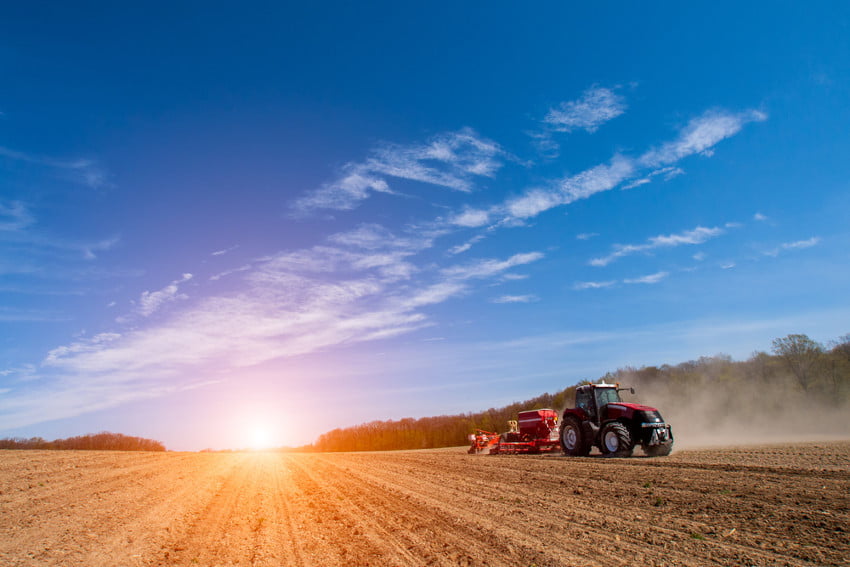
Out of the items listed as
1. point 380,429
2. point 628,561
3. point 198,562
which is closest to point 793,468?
point 628,561

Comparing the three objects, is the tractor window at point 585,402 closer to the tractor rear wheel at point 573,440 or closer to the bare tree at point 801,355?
the tractor rear wheel at point 573,440

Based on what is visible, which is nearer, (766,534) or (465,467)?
(766,534)

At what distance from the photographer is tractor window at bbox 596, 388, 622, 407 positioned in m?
20.2

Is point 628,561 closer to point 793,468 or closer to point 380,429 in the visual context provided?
point 793,468

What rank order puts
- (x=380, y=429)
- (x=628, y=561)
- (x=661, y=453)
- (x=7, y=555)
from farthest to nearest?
(x=380, y=429)
(x=661, y=453)
(x=7, y=555)
(x=628, y=561)

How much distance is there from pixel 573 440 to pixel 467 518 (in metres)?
13.2

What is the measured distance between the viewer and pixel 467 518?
8.84 meters

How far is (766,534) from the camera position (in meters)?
6.84

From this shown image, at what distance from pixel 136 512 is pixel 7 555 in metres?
3.11

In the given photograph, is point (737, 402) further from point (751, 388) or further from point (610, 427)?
point (610, 427)

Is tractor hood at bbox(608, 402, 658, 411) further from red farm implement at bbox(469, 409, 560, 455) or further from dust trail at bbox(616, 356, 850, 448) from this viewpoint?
dust trail at bbox(616, 356, 850, 448)

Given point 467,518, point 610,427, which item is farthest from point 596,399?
point 467,518

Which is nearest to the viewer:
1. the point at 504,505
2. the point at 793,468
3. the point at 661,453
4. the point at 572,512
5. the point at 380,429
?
the point at 572,512

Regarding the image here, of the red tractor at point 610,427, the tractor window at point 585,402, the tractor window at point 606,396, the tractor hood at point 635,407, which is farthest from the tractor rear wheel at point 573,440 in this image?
the tractor hood at point 635,407
